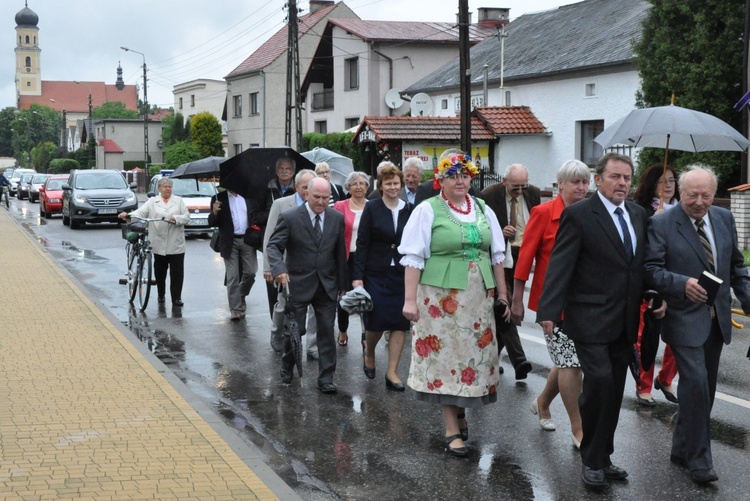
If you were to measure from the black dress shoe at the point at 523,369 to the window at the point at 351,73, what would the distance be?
38.7m

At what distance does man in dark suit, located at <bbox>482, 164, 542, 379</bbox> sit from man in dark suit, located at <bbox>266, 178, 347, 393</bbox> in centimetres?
137

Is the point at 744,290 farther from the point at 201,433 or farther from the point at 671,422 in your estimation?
the point at 201,433

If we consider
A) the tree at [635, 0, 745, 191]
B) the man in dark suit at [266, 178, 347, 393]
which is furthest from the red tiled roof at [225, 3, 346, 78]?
the man in dark suit at [266, 178, 347, 393]

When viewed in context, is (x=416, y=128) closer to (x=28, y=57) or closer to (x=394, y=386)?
(x=394, y=386)

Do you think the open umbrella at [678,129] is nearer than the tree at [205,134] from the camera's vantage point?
Yes

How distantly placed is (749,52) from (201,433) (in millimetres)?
16775

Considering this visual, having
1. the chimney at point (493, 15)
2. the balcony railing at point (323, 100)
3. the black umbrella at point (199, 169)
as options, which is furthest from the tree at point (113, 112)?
the black umbrella at point (199, 169)

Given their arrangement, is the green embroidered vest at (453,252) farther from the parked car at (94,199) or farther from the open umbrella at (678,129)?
the parked car at (94,199)

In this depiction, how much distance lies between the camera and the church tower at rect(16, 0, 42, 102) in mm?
177750

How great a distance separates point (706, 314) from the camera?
575 centimetres

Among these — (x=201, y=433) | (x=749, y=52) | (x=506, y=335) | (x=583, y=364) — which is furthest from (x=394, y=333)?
(x=749, y=52)

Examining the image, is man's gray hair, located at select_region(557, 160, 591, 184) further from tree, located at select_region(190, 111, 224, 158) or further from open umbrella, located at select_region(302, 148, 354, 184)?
tree, located at select_region(190, 111, 224, 158)

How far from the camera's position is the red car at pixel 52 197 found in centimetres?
3475

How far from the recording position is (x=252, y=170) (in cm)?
1116
